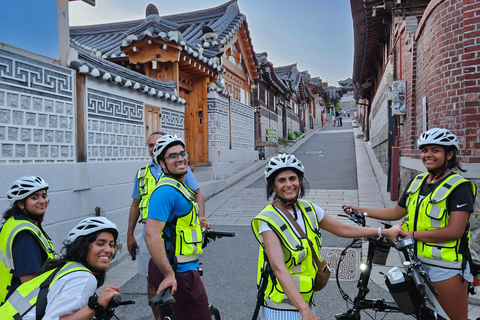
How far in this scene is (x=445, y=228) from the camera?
263cm

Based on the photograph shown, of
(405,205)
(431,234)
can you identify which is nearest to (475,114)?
(405,205)

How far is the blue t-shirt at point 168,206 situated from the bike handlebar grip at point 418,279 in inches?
67.0

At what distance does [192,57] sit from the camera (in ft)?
33.8

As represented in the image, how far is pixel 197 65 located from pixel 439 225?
9.23m

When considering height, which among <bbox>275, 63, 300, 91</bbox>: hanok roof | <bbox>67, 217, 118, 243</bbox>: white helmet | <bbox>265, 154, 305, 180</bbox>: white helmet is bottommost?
Result: <bbox>67, 217, 118, 243</bbox>: white helmet

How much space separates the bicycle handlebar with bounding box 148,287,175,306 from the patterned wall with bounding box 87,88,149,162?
15.5ft

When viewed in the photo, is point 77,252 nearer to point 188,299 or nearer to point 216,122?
point 188,299

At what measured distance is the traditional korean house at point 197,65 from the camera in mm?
9656

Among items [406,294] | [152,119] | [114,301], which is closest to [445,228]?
[406,294]

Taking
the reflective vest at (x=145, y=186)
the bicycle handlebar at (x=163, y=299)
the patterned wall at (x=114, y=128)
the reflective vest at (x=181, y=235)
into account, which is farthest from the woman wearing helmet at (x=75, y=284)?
the patterned wall at (x=114, y=128)

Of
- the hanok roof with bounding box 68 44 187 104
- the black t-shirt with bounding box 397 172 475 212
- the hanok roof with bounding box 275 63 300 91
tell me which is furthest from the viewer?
the hanok roof with bounding box 275 63 300 91

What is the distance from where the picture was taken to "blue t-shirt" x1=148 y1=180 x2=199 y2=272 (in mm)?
2656

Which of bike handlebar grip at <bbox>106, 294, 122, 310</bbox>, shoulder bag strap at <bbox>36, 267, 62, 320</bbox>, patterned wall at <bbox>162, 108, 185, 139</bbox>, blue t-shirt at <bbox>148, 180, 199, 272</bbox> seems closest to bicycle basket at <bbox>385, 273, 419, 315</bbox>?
blue t-shirt at <bbox>148, 180, 199, 272</bbox>

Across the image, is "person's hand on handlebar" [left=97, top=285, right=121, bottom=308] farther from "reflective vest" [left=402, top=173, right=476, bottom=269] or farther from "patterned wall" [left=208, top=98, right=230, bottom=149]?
"patterned wall" [left=208, top=98, right=230, bottom=149]
